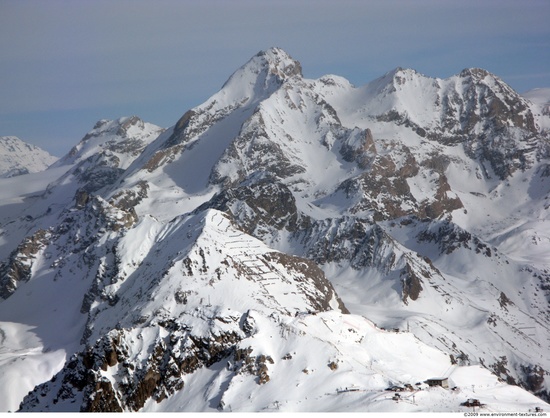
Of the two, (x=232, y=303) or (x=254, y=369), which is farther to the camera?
(x=232, y=303)

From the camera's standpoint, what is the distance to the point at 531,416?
81625 mm

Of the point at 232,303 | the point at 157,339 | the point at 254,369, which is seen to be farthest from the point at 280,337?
the point at 232,303

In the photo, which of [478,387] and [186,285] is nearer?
[478,387]

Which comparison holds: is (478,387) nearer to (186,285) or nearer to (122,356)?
(122,356)

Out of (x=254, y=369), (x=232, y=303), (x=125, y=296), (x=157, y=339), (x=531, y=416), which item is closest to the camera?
(x=531, y=416)

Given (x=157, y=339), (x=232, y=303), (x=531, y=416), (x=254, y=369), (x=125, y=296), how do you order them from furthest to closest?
(x=125, y=296)
(x=232, y=303)
(x=157, y=339)
(x=254, y=369)
(x=531, y=416)

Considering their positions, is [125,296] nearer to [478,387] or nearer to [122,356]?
[122,356]

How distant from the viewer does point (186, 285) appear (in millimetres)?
167125

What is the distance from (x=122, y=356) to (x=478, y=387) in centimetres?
5454

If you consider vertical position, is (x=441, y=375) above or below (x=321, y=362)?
below

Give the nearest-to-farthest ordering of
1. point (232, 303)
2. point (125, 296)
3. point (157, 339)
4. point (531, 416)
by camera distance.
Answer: point (531, 416)
point (157, 339)
point (232, 303)
point (125, 296)

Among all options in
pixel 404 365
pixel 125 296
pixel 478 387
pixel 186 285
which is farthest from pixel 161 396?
pixel 125 296

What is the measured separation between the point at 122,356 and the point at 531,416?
59.7 metres

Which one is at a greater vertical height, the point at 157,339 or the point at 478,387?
the point at 157,339
